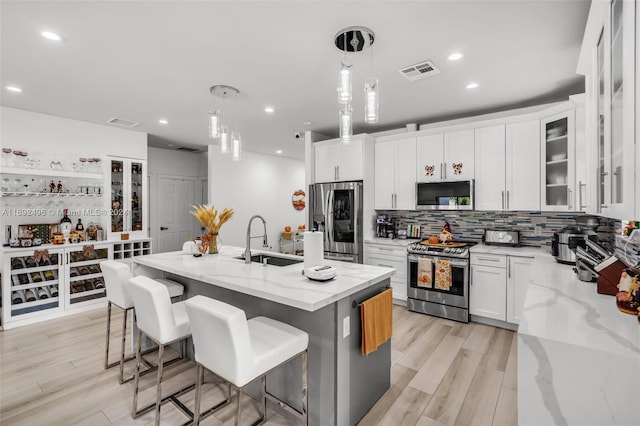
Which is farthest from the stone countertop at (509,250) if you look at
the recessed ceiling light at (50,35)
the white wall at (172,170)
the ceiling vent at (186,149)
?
the white wall at (172,170)

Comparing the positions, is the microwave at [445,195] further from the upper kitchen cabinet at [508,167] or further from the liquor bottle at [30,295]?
the liquor bottle at [30,295]

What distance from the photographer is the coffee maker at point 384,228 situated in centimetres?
470

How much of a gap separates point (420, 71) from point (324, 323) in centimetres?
235

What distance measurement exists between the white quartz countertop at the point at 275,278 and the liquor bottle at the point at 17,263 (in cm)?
220

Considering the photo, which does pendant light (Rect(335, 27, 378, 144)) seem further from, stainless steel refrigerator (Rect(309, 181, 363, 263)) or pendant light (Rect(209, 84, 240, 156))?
stainless steel refrigerator (Rect(309, 181, 363, 263))

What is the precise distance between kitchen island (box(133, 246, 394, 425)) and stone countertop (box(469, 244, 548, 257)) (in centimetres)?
194

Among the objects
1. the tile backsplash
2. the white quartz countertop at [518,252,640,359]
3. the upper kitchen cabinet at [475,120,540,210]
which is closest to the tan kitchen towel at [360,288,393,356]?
the white quartz countertop at [518,252,640,359]

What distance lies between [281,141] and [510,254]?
422cm

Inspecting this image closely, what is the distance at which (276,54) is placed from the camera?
2.53m

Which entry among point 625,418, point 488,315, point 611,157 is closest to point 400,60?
point 611,157

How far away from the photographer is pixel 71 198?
4.35 meters

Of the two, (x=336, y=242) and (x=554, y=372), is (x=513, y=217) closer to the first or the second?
(x=336, y=242)

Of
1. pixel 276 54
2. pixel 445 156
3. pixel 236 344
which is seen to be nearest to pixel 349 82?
pixel 276 54

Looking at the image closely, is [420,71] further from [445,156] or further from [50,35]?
[50,35]
